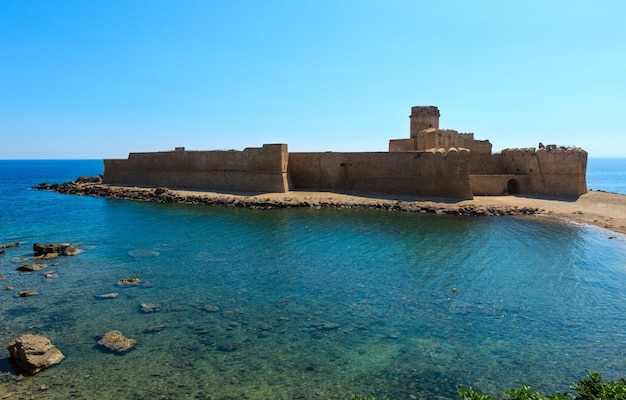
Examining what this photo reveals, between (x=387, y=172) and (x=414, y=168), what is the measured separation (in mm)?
1731

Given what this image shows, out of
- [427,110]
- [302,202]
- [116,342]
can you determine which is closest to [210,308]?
[116,342]

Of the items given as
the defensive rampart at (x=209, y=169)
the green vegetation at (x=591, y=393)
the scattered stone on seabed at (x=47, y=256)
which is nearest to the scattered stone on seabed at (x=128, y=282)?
the scattered stone on seabed at (x=47, y=256)

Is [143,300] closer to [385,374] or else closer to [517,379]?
[385,374]

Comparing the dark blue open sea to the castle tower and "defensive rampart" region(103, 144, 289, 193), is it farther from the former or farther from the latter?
the castle tower

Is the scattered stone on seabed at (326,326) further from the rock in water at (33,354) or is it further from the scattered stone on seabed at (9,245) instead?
the scattered stone on seabed at (9,245)

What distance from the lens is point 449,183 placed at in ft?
81.1

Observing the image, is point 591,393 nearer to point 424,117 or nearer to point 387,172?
point 387,172

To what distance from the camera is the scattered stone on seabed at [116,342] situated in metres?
7.69

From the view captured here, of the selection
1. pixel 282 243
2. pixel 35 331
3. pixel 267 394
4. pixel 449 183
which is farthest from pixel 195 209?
pixel 267 394

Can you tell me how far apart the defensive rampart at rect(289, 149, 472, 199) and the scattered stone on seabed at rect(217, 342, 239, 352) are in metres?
19.3

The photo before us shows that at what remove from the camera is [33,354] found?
7023 mm

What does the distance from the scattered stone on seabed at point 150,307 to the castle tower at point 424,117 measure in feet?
75.8

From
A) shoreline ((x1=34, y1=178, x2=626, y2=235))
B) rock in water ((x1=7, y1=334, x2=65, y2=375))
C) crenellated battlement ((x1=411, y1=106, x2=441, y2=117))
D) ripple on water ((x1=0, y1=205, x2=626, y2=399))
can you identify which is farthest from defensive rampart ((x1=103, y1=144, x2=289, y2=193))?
rock in water ((x1=7, y1=334, x2=65, y2=375))

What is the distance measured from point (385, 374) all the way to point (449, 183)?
19.4 metres
